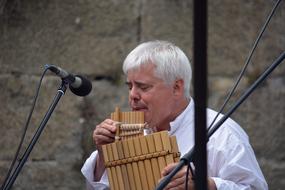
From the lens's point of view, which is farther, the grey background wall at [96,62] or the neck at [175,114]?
the grey background wall at [96,62]

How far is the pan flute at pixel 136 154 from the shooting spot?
12.7 feet

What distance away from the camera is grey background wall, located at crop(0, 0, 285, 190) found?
5.84 metres

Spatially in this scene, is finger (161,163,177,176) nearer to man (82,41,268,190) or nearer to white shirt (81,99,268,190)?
white shirt (81,99,268,190)

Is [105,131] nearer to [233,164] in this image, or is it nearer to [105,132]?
[105,132]

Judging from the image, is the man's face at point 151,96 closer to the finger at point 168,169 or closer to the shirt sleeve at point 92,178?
the shirt sleeve at point 92,178

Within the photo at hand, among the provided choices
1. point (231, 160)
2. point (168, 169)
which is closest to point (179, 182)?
point (168, 169)

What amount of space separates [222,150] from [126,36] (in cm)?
195

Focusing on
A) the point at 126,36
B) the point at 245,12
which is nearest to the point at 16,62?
the point at 126,36

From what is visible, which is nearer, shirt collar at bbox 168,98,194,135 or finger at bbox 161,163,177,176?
finger at bbox 161,163,177,176

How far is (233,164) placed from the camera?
4055 millimetres

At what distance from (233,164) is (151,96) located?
1.97ft

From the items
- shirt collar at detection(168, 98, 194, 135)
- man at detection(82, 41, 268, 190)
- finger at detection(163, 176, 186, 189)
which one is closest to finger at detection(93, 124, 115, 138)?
man at detection(82, 41, 268, 190)

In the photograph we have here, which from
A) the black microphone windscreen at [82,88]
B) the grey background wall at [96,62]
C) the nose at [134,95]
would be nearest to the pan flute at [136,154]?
the nose at [134,95]

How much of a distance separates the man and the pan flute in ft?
0.27
